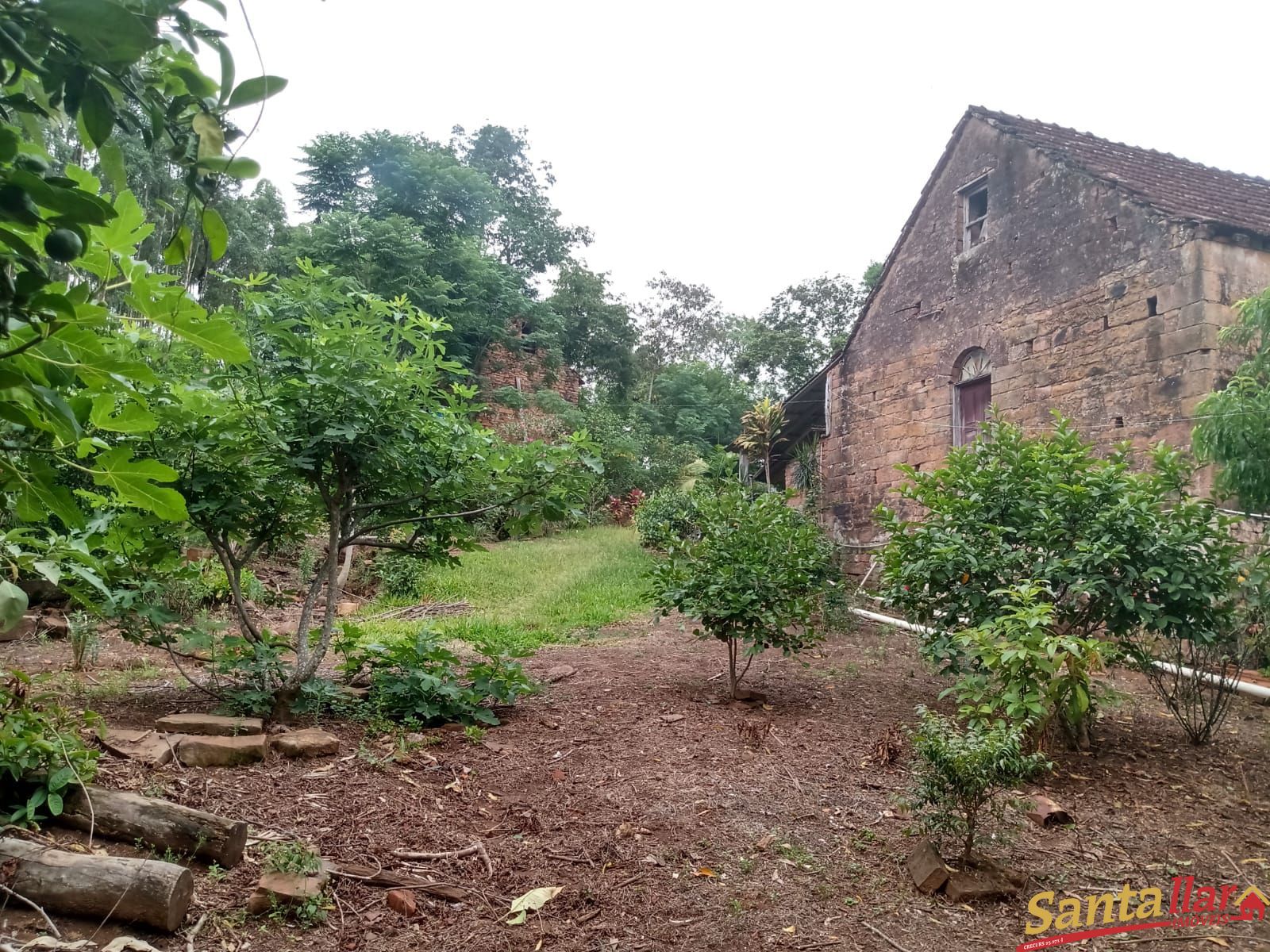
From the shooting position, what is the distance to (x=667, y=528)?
587cm

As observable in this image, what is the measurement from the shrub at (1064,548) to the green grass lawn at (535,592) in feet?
6.98

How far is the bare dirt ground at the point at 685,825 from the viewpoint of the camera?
2.52 metres

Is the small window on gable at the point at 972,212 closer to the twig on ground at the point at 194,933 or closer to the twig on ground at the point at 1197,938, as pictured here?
the twig on ground at the point at 1197,938

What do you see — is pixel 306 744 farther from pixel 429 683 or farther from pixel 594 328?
pixel 594 328

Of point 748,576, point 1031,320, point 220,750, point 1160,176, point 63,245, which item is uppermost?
point 1160,176

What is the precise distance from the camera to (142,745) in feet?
11.3

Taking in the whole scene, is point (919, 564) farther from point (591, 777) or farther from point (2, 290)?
point (2, 290)

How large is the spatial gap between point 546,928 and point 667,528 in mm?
3551

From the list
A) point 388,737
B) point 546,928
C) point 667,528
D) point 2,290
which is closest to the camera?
point 2,290

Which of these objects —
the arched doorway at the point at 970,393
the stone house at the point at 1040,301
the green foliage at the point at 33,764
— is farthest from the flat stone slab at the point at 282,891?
the arched doorway at the point at 970,393

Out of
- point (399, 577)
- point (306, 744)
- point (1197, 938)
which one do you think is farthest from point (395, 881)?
point (399, 577)

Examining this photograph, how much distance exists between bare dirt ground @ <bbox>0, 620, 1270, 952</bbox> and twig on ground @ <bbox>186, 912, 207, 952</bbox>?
2 cm

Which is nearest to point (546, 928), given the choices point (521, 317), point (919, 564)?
point (919, 564)

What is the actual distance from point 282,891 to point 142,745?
1458 mm
